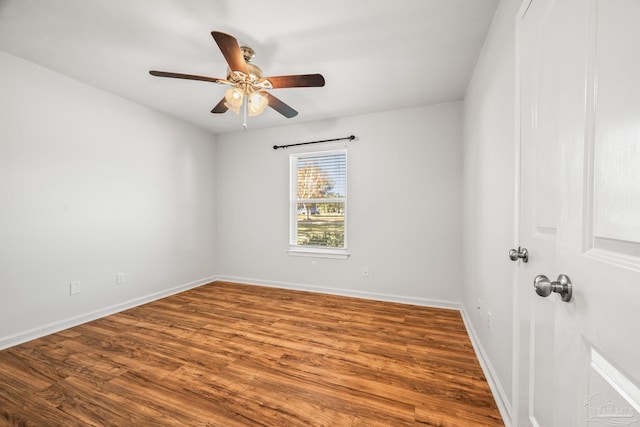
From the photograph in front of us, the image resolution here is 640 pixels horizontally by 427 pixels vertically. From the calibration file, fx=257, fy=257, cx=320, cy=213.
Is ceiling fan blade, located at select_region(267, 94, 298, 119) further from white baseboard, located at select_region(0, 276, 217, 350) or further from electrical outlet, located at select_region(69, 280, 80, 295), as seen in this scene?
white baseboard, located at select_region(0, 276, 217, 350)

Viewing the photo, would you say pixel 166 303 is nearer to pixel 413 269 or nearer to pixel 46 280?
pixel 46 280

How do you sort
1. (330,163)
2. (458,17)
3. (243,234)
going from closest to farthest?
(458,17) → (330,163) → (243,234)

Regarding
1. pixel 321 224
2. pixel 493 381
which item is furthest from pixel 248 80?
pixel 493 381

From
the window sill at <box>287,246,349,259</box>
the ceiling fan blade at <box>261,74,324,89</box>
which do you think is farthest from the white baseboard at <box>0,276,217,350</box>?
the ceiling fan blade at <box>261,74,324,89</box>

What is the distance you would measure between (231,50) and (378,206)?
7.81ft

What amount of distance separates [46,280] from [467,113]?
4421 millimetres

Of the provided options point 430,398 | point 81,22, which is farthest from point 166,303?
point 430,398

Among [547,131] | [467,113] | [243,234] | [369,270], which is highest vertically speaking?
[467,113]

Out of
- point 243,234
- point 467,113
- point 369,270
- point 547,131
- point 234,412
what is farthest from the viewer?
point 243,234

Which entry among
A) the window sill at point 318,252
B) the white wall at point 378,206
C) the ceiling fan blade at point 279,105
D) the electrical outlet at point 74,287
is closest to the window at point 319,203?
the window sill at point 318,252

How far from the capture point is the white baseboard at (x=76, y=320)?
2178 mm

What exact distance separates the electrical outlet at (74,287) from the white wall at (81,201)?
0.04 metres

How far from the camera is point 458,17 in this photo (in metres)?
1.74

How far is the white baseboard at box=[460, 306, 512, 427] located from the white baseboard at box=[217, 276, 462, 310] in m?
0.73
